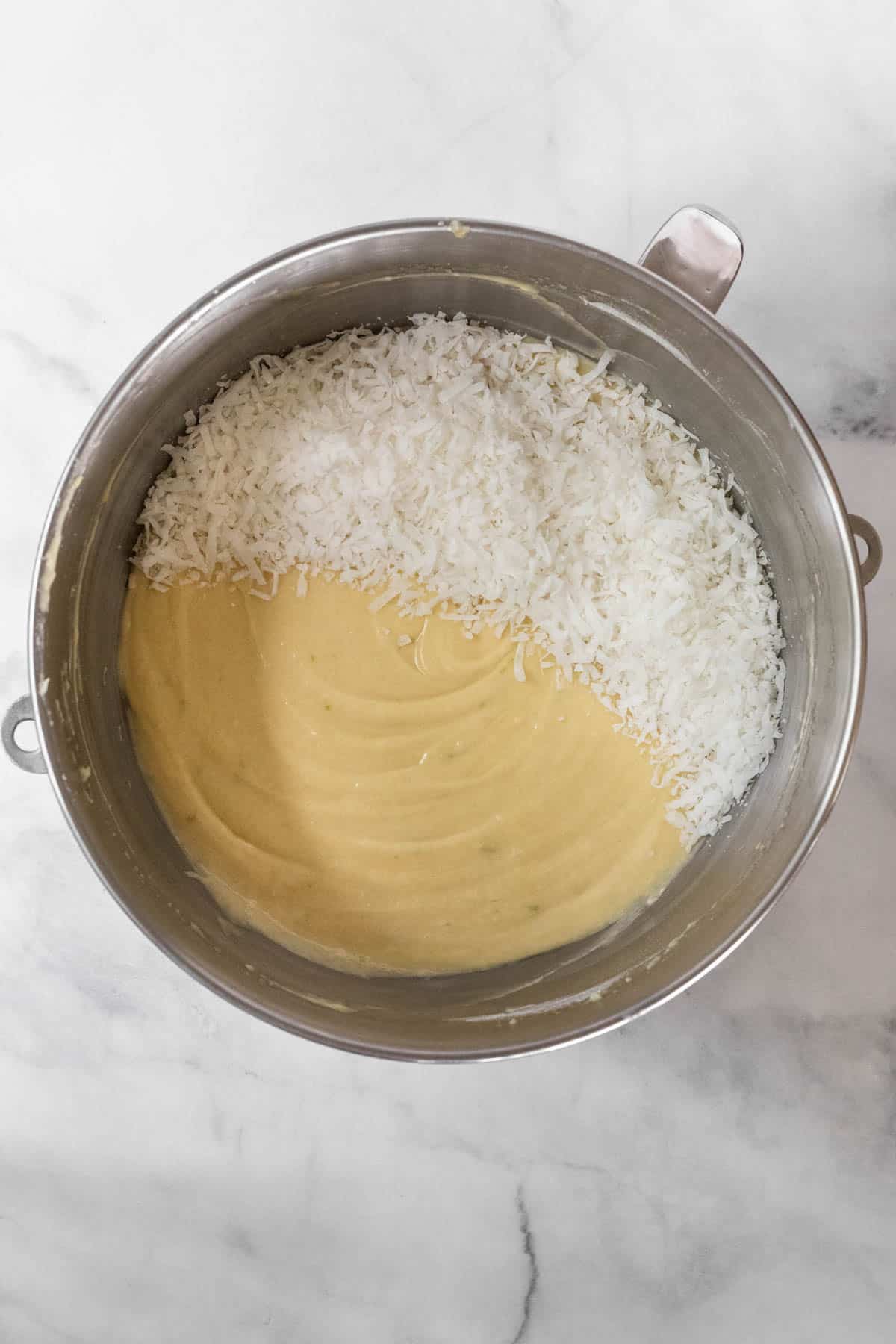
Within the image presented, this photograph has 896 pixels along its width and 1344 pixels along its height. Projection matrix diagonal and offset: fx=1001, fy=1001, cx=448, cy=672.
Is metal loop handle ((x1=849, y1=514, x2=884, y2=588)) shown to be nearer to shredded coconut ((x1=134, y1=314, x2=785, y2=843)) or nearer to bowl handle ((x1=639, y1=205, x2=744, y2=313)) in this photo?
shredded coconut ((x1=134, y1=314, x2=785, y2=843))

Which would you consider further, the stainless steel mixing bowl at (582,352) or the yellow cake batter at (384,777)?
the yellow cake batter at (384,777)

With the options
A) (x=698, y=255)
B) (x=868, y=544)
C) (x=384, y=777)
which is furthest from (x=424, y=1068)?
(x=698, y=255)

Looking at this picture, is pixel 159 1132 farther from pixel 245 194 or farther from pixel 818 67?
pixel 818 67

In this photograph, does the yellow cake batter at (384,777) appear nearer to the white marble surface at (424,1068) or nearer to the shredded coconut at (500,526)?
the shredded coconut at (500,526)

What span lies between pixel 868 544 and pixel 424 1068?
0.83 m

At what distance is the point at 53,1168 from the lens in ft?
4.21

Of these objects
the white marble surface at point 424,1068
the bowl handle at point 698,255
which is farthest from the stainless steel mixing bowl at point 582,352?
the white marble surface at point 424,1068

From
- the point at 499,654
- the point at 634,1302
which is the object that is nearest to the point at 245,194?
the point at 499,654

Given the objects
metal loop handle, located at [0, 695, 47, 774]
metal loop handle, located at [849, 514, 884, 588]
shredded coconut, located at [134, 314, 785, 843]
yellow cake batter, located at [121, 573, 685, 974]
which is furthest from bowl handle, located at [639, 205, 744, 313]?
metal loop handle, located at [0, 695, 47, 774]

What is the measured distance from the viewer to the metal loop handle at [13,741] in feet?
3.62

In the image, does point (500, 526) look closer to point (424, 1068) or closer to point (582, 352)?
point (582, 352)

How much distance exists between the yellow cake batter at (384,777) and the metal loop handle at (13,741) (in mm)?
132

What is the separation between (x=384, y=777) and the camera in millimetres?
1226

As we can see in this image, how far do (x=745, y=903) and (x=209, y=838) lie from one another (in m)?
0.63
